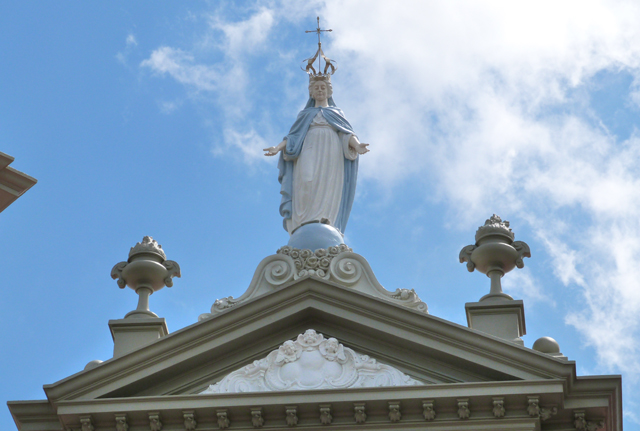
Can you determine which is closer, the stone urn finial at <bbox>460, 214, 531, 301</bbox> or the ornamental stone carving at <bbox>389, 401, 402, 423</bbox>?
the ornamental stone carving at <bbox>389, 401, 402, 423</bbox>

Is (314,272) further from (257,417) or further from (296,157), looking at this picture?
(296,157)

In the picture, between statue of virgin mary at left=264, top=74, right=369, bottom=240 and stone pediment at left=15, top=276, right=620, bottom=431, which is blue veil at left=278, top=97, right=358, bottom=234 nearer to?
statue of virgin mary at left=264, top=74, right=369, bottom=240

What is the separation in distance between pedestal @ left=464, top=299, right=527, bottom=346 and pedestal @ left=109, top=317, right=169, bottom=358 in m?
4.30

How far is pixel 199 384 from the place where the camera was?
18.6 metres

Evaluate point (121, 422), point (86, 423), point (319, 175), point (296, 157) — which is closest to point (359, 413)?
point (121, 422)

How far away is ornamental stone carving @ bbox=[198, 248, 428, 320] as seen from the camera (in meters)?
19.4

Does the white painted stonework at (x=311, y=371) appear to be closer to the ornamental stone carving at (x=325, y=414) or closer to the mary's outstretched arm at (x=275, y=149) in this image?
the ornamental stone carving at (x=325, y=414)

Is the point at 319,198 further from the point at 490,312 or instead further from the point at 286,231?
the point at 490,312

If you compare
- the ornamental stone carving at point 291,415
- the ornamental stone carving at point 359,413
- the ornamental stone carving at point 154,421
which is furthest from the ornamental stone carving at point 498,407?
the ornamental stone carving at point 154,421

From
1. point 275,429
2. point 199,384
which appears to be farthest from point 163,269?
point 275,429

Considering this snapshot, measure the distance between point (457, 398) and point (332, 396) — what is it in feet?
5.25

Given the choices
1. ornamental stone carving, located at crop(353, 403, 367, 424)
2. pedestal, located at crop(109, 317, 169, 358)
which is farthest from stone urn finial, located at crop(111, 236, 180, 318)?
ornamental stone carving, located at crop(353, 403, 367, 424)

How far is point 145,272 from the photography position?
64.8 feet

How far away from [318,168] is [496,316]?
4514 mm
